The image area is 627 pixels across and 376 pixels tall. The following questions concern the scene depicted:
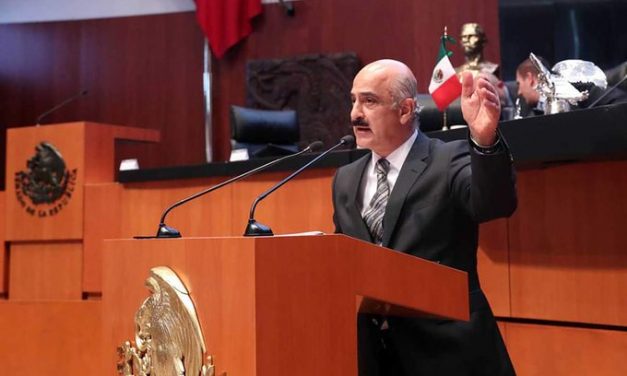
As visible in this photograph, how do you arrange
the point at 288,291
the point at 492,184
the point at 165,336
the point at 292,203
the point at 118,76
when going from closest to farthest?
the point at 288,291 → the point at 165,336 → the point at 492,184 → the point at 292,203 → the point at 118,76

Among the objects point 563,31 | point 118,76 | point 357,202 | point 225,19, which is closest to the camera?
point 357,202

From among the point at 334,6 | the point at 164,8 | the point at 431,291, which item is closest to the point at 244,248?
the point at 431,291

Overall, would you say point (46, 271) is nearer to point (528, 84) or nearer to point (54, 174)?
point (54, 174)

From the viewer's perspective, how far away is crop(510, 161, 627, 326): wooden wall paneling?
275 centimetres

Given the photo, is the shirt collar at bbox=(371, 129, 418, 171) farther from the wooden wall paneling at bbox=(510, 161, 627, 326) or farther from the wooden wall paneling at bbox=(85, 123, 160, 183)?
the wooden wall paneling at bbox=(85, 123, 160, 183)

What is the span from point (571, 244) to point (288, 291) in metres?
1.54

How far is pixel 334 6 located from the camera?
698 centimetres

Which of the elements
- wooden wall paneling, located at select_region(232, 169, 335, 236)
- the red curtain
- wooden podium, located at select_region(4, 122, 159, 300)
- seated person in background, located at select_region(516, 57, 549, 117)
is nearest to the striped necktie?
wooden wall paneling, located at select_region(232, 169, 335, 236)

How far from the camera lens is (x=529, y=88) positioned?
4469 mm

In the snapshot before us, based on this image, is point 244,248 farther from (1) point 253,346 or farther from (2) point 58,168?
(2) point 58,168

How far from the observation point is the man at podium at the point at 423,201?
6.19ft

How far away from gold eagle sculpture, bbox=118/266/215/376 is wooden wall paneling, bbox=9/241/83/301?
3202 millimetres

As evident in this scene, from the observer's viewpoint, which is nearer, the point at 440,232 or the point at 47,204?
the point at 440,232

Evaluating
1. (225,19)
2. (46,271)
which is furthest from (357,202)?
(225,19)
